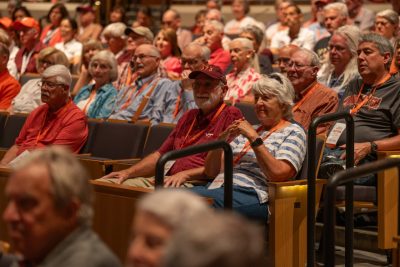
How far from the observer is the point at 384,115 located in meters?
5.56

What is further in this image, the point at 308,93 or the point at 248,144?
the point at 308,93

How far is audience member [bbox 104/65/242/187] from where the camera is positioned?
17.0 feet

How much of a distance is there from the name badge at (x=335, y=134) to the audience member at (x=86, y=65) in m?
3.11

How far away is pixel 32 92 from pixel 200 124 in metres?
2.72

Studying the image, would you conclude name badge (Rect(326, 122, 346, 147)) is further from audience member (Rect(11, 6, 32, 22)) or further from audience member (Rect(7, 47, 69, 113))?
audience member (Rect(11, 6, 32, 22))

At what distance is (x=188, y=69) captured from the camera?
7.23 meters

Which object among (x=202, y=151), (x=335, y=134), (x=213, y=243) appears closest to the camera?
(x=213, y=243)

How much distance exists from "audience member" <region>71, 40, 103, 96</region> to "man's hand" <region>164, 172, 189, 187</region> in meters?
3.23

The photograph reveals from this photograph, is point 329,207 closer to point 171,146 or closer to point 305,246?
point 305,246

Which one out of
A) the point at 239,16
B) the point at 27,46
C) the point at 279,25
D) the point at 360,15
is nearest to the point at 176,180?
the point at 360,15

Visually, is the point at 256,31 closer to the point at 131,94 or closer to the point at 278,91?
the point at 131,94

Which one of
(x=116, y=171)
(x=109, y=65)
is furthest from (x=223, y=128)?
(x=109, y=65)

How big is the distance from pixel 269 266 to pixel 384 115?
1458 mm

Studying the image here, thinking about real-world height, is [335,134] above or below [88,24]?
below
